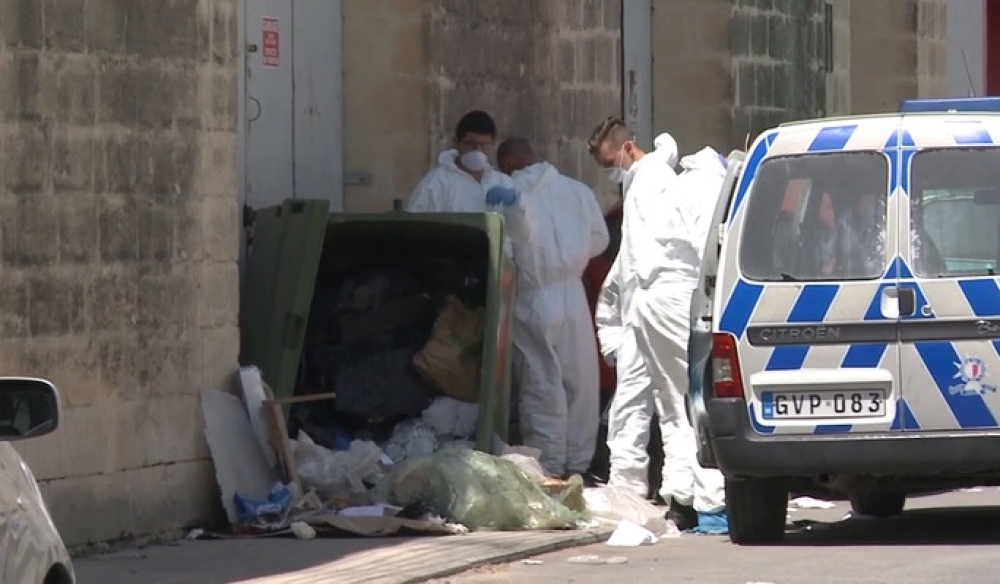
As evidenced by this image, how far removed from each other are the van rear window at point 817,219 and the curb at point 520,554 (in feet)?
5.11

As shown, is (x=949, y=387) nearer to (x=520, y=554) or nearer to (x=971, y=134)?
(x=971, y=134)

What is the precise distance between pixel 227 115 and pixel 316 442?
2.00 meters

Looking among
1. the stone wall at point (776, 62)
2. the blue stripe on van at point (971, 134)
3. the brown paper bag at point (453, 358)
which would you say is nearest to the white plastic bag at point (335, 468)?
the brown paper bag at point (453, 358)

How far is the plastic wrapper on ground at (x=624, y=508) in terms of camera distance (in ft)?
40.4

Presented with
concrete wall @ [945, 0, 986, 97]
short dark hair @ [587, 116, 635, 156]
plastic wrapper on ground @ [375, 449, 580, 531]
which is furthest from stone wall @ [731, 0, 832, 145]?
plastic wrapper on ground @ [375, 449, 580, 531]

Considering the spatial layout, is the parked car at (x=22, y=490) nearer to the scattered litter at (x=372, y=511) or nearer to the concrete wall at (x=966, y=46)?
the scattered litter at (x=372, y=511)

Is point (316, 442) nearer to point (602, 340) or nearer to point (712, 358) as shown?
point (602, 340)

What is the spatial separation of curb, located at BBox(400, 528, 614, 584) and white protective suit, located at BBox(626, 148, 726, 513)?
2.23ft

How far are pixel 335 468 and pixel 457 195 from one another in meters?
2.30

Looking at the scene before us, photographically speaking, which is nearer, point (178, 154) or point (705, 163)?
point (178, 154)

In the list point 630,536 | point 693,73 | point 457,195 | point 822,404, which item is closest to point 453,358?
point 457,195

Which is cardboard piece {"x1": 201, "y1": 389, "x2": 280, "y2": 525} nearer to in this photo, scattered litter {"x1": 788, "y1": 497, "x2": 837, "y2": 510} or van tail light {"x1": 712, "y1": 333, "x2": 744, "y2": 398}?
van tail light {"x1": 712, "y1": 333, "x2": 744, "y2": 398}

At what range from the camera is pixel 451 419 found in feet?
43.7

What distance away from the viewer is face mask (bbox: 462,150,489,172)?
14.2 meters
